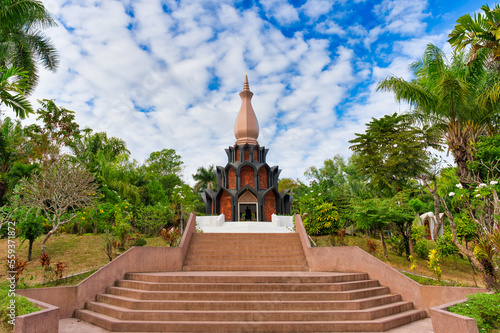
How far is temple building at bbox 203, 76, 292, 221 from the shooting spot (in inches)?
862

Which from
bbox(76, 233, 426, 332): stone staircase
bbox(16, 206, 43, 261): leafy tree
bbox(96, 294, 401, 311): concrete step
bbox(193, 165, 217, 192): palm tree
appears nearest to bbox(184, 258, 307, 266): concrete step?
bbox(76, 233, 426, 332): stone staircase

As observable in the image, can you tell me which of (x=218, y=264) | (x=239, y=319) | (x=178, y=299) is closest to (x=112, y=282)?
(x=178, y=299)

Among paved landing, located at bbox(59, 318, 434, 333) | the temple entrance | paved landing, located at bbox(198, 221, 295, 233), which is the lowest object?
paved landing, located at bbox(59, 318, 434, 333)

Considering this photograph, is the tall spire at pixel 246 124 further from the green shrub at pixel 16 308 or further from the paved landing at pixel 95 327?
the green shrub at pixel 16 308

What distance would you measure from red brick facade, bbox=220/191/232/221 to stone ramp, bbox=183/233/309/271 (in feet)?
32.5

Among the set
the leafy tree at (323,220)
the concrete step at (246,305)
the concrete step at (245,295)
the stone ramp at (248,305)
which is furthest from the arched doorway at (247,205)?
the concrete step at (246,305)

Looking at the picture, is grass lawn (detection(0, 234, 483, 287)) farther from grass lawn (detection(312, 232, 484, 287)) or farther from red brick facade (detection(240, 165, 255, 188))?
red brick facade (detection(240, 165, 255, 188))

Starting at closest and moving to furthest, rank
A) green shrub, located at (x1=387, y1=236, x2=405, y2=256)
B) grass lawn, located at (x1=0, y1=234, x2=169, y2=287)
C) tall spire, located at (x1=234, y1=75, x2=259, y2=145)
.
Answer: grass lawn, located at (x1=0, y1=234, x2=169, y2=287) < green shrub, located at (x1=387, y1=236, x2=405, y2=256) < tall spire, located at (x1=234, y1=75, x2=259, y2=145)

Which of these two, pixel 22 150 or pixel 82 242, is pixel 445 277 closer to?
pixel 82 242

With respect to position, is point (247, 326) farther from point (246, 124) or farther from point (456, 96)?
point (246, 124)

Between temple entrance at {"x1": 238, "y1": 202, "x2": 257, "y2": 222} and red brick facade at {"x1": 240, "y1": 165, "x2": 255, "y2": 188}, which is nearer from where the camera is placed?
temple entrance at {"x1": 238, "y1": 202, "x2": 257, "y2": 222}

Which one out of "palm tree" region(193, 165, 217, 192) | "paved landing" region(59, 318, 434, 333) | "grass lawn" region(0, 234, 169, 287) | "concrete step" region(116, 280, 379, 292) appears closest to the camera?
"paved landing" region(59, 318, 434, 333)

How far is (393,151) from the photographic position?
47.4 ft

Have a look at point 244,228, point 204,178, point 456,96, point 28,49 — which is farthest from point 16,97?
point 204,178
